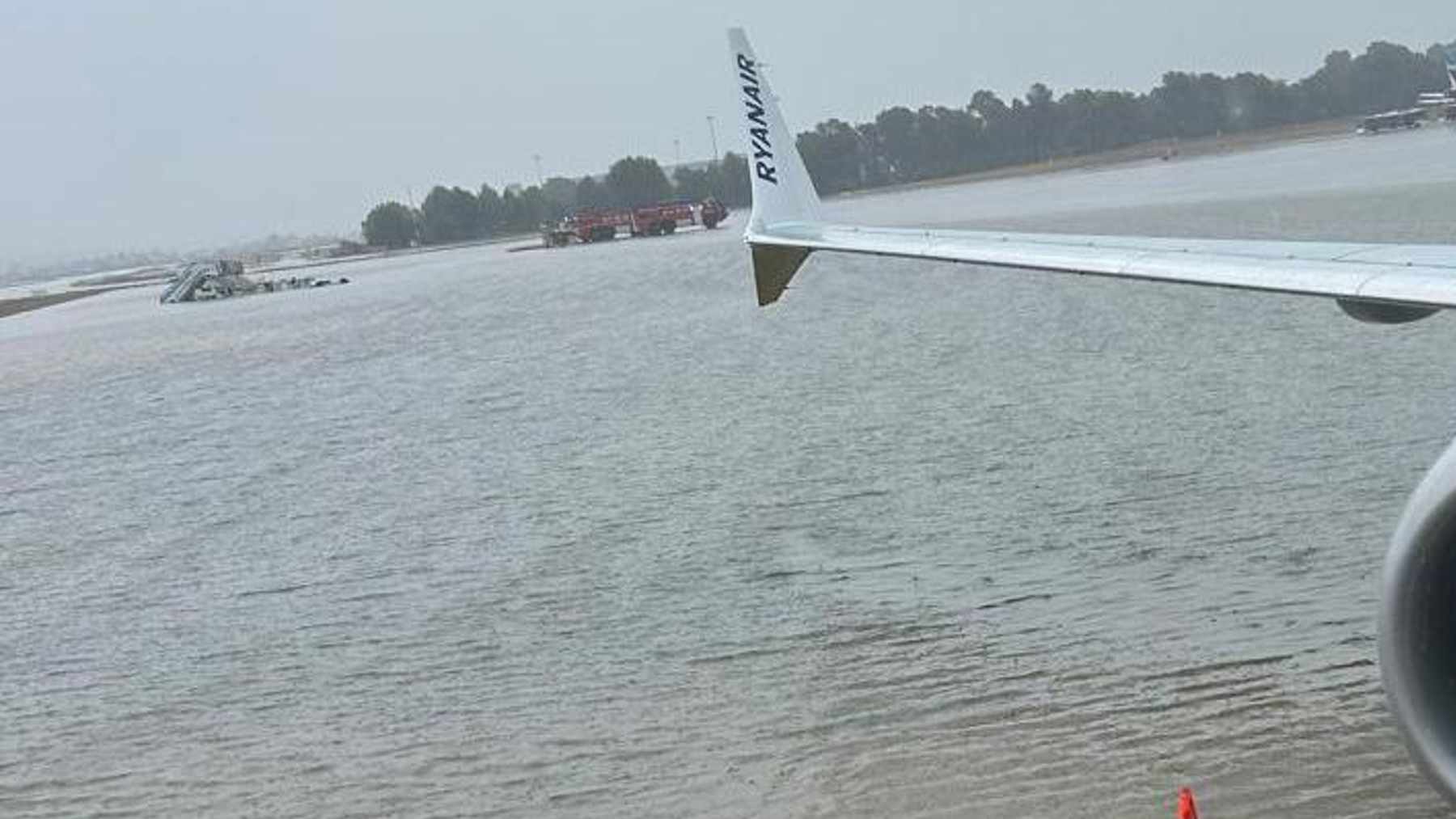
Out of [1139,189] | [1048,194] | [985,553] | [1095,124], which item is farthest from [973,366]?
[1095,124]

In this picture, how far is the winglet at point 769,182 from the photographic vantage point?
518 inches

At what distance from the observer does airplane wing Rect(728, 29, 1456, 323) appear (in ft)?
27.5

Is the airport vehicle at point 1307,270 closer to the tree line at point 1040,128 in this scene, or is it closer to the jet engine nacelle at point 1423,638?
the jet engine nacelle at point 1423,638

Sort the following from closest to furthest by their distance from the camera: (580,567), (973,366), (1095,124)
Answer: (580,567) < (973,366) < (1095,124)

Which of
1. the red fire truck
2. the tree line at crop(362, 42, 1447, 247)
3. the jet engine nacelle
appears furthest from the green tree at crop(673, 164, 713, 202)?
the jet engine nacelle

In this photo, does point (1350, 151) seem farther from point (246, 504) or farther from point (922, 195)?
point (246, 504)

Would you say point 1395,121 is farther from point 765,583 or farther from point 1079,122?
point 765,583

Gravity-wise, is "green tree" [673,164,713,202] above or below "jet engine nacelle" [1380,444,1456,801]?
below

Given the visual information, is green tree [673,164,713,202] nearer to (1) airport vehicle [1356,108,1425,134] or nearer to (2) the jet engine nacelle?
(1) airport vehicle [1356,108,1425,134]

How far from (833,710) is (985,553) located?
3.75m

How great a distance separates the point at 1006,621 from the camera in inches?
499

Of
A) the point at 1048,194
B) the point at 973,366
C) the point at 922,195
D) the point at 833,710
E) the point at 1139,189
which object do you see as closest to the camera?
the point at 833,710

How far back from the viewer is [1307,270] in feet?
29.5

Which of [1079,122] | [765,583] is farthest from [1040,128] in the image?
[765,583]
